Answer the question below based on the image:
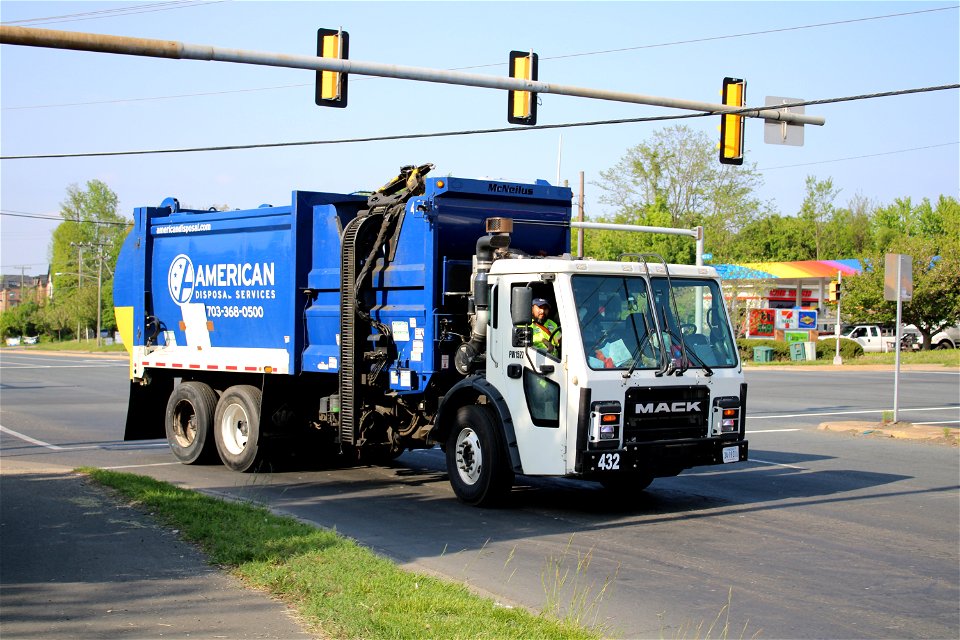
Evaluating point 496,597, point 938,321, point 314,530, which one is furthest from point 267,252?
point 938,321

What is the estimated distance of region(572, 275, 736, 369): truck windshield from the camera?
986 cm

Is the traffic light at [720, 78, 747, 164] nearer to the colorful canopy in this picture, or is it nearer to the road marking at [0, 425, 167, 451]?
the road marking at [0, 425, 167, 451]

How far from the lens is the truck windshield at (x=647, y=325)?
986 cm

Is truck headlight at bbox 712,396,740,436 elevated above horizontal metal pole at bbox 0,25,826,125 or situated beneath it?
situated beneath

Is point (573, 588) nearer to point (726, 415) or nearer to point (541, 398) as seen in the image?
point (541, 398)

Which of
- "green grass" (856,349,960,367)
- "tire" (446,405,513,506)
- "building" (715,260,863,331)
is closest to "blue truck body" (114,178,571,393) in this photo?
"tire" (446,405,513,506)

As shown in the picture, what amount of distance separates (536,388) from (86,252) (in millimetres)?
110694

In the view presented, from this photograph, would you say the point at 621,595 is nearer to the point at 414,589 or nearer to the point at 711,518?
the point at 414,589

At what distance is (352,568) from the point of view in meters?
7.12

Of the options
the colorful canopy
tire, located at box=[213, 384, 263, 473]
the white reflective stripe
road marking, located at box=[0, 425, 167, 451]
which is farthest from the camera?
the colorful canopy

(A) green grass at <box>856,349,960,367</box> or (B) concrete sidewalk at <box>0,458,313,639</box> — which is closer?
(B) concrete sidewalk at <box>0,458,313,639</box>

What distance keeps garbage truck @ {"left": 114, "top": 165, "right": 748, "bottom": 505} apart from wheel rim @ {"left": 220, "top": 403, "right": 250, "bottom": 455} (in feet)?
0.07

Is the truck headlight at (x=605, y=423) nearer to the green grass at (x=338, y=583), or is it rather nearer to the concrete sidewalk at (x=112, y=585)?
the green grass at (x=338, y=583)

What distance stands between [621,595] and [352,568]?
1.86 m
